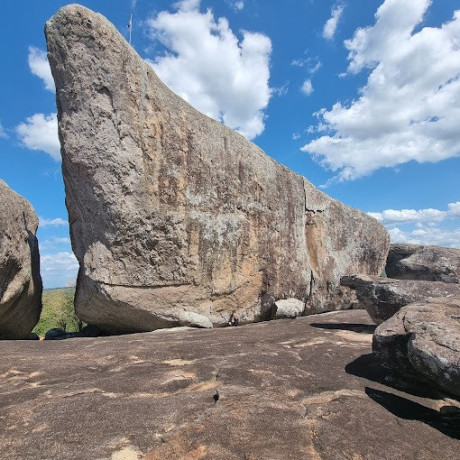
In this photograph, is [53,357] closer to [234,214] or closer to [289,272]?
[234,214]

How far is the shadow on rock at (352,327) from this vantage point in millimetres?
7596

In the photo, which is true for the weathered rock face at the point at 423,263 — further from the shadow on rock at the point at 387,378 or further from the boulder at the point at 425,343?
the shadow on rock at the point at 387,378

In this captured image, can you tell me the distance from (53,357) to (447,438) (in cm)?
503

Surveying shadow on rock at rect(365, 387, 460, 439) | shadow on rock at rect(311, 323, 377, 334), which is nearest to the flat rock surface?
shadow on rock at rect(365, 387, 460, 439)

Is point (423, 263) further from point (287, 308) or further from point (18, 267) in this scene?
point (18, 267)

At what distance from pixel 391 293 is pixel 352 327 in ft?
3.49

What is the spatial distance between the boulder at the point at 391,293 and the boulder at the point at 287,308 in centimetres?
256

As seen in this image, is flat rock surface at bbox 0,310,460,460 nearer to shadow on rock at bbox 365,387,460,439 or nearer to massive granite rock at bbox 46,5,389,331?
shadow on rock at bbox 365,387,460,439

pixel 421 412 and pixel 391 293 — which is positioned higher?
pixel 391 293

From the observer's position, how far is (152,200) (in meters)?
8.32

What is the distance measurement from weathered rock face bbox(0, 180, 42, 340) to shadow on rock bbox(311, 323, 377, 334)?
6343 mm

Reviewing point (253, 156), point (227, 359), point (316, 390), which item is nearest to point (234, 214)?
point (253, 156)

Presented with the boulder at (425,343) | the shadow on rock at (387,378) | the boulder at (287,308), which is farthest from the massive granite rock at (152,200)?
the boulder at (425,343)

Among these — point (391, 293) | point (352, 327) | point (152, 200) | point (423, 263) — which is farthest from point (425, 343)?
point (423, 263)
